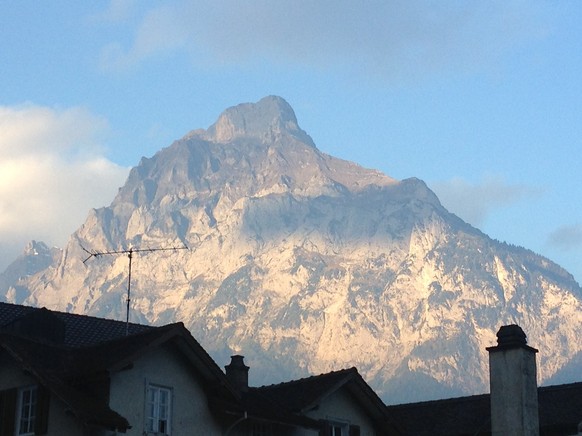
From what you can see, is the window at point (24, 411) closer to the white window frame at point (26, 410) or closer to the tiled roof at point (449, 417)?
the white window frame at point (26, 410)

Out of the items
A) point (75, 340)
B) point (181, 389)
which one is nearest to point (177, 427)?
point (181, 389)

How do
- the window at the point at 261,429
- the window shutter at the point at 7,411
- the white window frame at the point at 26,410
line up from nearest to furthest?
the white window frame at the point at 26,410 < the window shutter at the point at 7,411 < the window at the point at 261,429

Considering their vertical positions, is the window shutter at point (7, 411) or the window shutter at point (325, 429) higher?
the window shutter at point (325, 429)

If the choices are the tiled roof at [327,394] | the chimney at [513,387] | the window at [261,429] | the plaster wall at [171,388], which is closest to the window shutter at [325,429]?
the tiled roof at [327,394]

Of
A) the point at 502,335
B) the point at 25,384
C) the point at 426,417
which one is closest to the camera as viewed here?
the point at 25,384

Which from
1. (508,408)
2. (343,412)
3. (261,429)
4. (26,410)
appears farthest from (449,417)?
(26,410)

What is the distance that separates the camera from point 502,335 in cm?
4028

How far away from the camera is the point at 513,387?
39.7m

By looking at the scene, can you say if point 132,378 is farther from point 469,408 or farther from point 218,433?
point 469,408

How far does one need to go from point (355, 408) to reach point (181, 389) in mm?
8426

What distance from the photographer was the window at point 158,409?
34.8 m

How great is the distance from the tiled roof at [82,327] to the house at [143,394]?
7.94 m

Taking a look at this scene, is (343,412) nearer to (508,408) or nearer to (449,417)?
(508,408)

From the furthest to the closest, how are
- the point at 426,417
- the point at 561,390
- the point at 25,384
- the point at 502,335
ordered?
1. the point at 426,417
2. the point at 561,390
3. the point at 502,335
4. the point at 25,384
